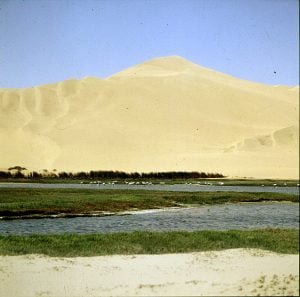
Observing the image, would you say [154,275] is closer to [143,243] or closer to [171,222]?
[143,243]

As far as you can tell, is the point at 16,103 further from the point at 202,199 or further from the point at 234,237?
the point at 234,237

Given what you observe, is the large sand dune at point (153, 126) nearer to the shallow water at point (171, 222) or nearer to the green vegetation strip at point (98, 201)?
the green vegetation strip at point (98, 201)

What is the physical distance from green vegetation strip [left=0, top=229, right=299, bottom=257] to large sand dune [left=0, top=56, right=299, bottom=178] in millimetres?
51762

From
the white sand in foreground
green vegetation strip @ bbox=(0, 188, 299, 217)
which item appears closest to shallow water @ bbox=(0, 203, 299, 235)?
green vegetation strip @ bbox=(0, 188, 299, 217)

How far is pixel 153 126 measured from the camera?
94.1 m

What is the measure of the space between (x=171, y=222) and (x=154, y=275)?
10547 mm

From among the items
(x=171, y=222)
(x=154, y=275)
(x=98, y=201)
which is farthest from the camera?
(x=98, y=201)

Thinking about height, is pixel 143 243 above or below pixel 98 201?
below

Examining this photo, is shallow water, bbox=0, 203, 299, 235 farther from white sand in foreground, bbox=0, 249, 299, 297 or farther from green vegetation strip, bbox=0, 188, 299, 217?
white sand in foreground, bbox=0, 249, 299, 297

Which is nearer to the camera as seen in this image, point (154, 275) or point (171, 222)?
point (154, 275)

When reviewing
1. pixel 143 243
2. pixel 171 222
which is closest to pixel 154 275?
pixel 143 243

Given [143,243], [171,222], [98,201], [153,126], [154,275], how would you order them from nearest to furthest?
1. [154,275]
2. [143,243]
3. [171,222]
4. [98,201]
5. [153,126]

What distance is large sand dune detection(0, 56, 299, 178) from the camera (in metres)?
74.8

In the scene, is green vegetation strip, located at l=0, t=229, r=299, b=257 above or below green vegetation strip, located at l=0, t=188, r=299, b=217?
below
